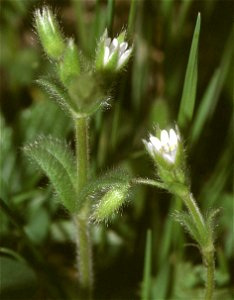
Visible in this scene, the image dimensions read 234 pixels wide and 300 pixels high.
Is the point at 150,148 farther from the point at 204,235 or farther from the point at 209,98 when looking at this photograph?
the point at 209,98

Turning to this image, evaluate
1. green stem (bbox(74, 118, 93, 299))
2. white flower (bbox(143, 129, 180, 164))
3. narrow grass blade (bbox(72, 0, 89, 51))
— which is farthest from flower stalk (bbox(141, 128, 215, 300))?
narrow grass blade (bbox(72, 0, 89, 51))

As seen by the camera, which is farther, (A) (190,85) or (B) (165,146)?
(A) (190,85)

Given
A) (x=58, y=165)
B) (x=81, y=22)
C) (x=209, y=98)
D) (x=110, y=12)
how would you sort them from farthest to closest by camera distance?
(x=81, y=22) → (x=209, y=98) → (x=110, y=12) → (x=58, y=165)

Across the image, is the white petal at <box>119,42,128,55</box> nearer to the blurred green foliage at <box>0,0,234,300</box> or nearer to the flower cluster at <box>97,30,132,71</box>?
the flower cluster at <box>97,30,132,71</box>

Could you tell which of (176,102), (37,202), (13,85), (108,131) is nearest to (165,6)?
(176,102)

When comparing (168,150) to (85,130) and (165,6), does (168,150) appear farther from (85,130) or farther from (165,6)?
(165,6)

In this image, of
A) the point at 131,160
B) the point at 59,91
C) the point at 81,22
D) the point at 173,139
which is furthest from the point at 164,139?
the point at 81,22
